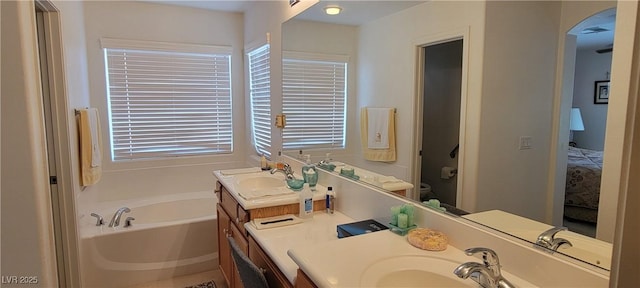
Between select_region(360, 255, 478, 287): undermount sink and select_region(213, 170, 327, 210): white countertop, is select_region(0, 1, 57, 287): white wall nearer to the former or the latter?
select_region(213, 170, 327, 210): white countertop

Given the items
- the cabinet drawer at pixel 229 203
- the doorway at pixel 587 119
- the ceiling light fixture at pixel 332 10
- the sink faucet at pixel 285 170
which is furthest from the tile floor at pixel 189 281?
the doorway at pixel 587 119

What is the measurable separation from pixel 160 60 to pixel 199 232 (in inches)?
72.3

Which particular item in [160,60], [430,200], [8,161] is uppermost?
[160,60]

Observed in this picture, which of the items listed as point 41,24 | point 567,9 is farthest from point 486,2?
point 41,24

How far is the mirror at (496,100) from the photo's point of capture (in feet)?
3.49

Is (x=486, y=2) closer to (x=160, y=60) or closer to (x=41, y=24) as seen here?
(x=41, y=24)

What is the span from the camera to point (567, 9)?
1.01 metres

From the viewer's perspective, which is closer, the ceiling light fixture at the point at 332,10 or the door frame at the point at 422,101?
the door frame at the point at 422,101

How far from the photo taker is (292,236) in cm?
156

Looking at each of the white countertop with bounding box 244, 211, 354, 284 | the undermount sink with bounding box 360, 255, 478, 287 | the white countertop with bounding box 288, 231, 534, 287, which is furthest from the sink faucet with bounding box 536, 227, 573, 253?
the white countertop with bounding box 244, 211, 354, 284

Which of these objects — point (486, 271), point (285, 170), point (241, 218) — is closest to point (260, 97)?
point (285, 170)

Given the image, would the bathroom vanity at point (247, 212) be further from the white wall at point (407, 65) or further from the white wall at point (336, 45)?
the white wall at point (407, 65)

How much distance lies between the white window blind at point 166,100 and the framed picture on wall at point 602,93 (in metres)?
3.46

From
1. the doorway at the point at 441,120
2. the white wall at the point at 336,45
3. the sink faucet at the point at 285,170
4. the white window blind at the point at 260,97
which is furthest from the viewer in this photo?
the white window blind at the point at 260,97
